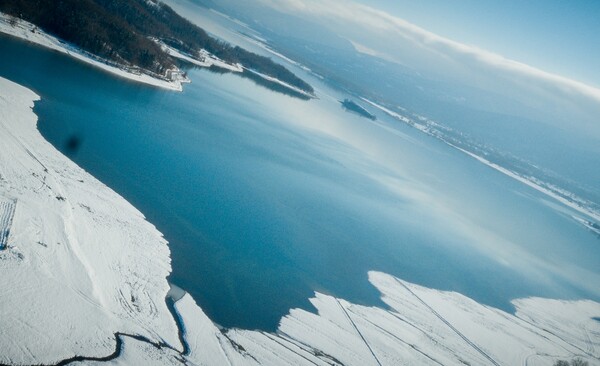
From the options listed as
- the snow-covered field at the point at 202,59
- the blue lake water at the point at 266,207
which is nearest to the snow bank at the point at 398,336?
the blue lake water at the point at 266,207

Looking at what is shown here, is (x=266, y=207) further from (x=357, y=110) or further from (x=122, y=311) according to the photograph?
(x=357, y=110)

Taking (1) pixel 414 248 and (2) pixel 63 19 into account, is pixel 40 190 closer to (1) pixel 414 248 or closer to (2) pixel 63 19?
(1) pixel 414 248

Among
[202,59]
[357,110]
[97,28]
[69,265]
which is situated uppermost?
[357,110]

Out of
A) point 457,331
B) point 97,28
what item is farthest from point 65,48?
point 457,331

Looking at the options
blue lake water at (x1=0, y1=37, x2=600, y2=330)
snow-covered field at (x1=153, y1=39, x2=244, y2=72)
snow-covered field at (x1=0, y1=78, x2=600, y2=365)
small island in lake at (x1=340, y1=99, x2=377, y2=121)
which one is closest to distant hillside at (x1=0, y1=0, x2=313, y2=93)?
snow-covered field at (x1=153, y1=39, x2=244, y2=72)

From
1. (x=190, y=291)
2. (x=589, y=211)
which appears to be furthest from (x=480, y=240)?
(x=589, y=211)

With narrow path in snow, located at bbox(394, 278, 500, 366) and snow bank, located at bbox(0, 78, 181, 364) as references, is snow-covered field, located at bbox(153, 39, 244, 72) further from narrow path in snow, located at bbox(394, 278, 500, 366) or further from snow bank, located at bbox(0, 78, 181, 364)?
narrow path in snow, located at bbox(394, 278, 500, 366)

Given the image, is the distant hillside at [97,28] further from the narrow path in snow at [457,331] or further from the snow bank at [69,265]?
the narrow path in snow at [457,331]
